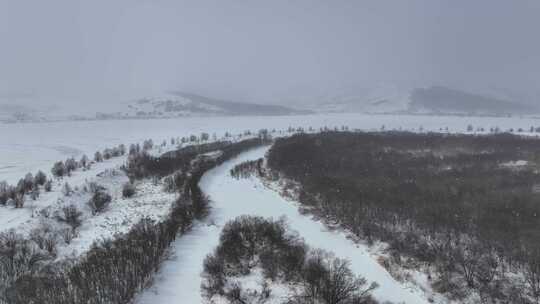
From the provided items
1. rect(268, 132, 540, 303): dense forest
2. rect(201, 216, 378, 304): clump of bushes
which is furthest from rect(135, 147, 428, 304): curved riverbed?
rect(268, 132, 540, 303): dense forest

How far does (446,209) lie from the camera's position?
1725cm

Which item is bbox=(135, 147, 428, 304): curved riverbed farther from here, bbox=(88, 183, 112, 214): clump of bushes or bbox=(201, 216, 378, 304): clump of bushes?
bbox=(88, 183, 112, 214): clump of bushes

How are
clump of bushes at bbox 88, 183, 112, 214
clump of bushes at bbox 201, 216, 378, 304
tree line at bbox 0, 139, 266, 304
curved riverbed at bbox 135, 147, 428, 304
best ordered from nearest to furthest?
tree line at bbox 0, 139, 266, 304, clump of bushes at bbox 201, 216, 378, 304, curved riverbed at bbox 135, 147, 428, 304, clump of bushes at bbox 88, 183, 112, 214

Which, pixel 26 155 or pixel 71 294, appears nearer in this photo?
pixel 71 294

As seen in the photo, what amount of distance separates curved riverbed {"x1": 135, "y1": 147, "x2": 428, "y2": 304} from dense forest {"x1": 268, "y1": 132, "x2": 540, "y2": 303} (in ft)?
3.49

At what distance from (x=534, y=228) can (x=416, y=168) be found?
17069 mm

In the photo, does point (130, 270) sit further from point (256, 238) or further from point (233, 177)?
point (233, 177)

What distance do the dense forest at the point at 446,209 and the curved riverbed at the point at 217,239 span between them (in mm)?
1064

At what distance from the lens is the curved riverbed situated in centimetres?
997

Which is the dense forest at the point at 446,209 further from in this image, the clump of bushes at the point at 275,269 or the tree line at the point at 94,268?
the tree line at the point at 94,268

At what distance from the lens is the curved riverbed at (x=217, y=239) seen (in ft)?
32.7

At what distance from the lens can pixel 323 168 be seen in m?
31.7

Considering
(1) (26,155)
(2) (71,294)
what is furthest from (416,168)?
(1) (26,155)

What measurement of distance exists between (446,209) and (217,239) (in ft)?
41.7
